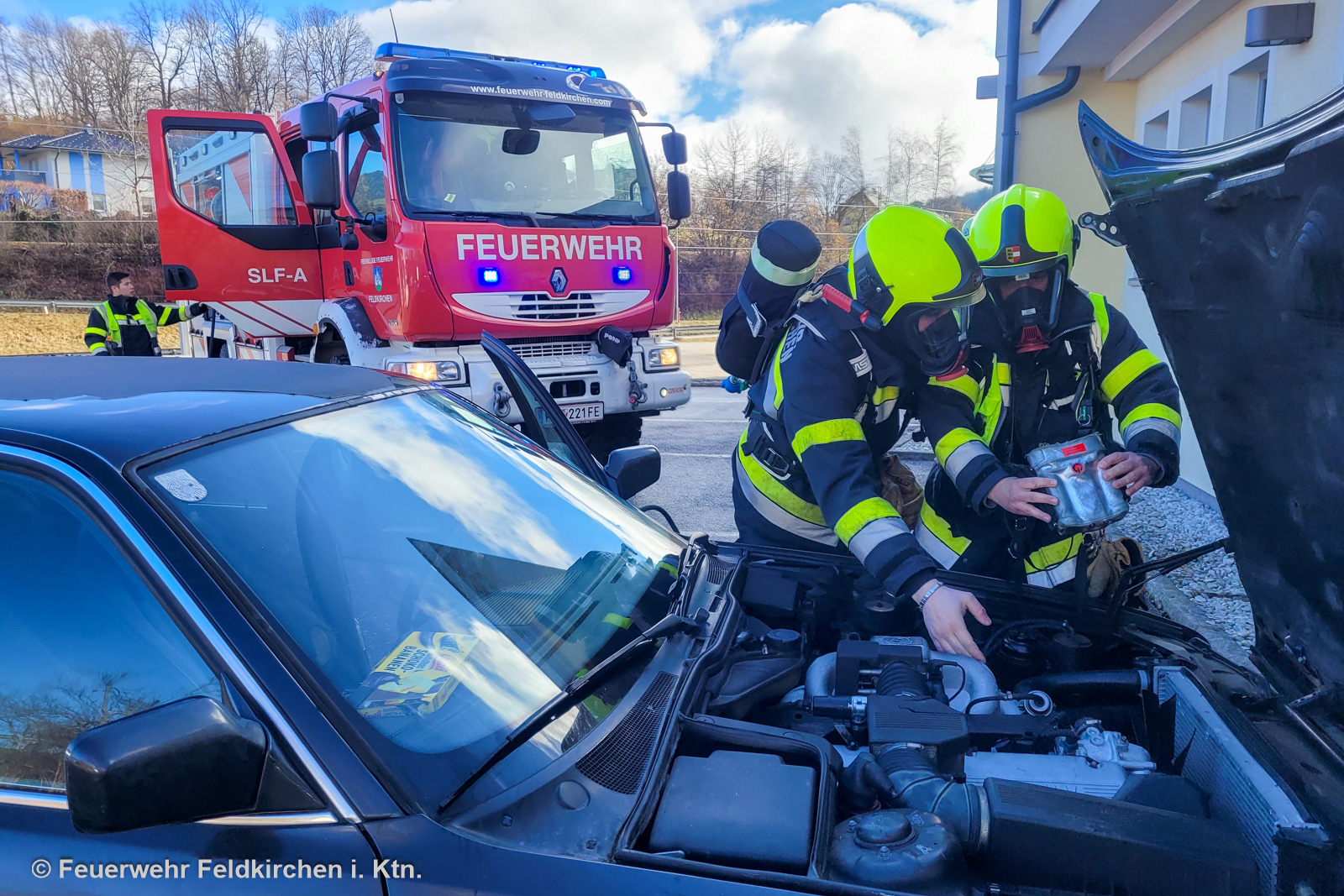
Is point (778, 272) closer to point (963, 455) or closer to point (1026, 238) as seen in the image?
point (1026, 238)

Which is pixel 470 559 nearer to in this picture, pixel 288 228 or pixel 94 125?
pixel 288 228

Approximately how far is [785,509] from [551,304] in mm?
3956

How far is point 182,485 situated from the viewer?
1383 millimetres

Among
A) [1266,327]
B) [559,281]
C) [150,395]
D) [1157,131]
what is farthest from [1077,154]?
[150,395]

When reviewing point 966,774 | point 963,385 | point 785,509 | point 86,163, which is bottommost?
point 966,774

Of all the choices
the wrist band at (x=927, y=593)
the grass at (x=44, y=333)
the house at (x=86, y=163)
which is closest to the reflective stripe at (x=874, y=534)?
the wrist band at (x=927, y=593)

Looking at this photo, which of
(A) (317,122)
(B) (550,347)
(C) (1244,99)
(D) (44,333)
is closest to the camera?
(C) (1244,99)

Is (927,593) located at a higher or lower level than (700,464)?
higher

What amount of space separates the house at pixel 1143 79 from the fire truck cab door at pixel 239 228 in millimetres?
6311

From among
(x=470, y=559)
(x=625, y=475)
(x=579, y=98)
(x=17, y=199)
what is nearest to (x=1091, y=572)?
(x=625, y=475)

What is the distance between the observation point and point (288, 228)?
708 centimetres

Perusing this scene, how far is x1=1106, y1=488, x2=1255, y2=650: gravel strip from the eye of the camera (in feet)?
13.7

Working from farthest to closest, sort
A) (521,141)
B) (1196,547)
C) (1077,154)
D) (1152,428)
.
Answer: (1077,154), (521,141), (1196,547), (1152,428)

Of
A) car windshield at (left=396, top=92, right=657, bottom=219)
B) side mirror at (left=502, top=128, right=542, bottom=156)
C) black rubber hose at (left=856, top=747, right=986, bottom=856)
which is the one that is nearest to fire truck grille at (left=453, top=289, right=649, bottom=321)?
car windshield at (left=396, top=92, right=657, bottom=219)
